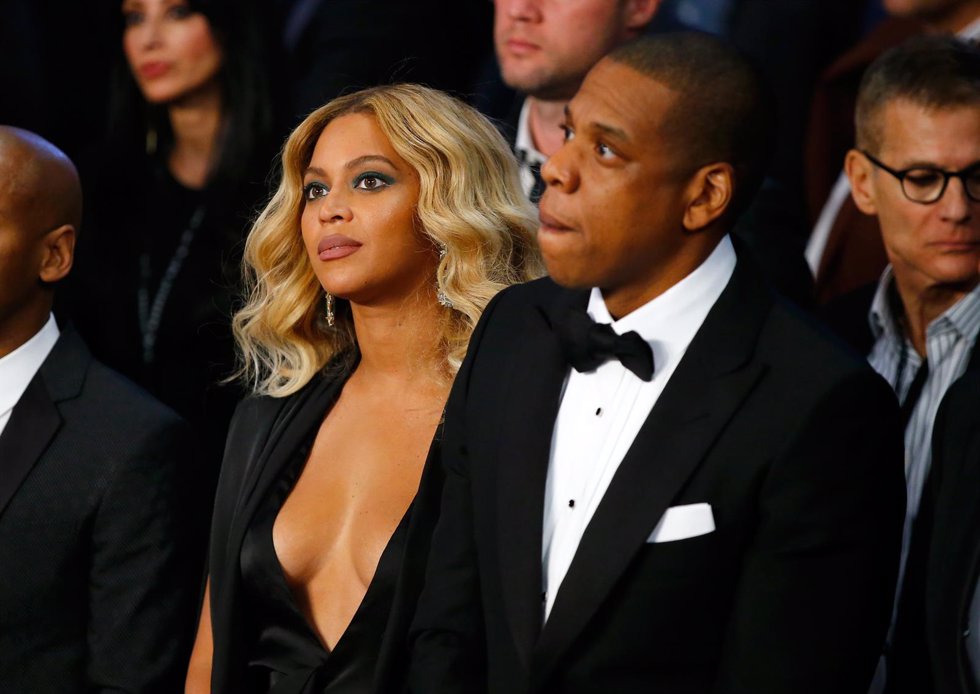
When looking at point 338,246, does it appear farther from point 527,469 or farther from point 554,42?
point 554,42

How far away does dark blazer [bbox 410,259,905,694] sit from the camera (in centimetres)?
205

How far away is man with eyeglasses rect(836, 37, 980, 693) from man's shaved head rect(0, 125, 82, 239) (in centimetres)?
178

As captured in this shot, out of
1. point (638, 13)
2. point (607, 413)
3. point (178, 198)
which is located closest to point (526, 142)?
point (638, 13)

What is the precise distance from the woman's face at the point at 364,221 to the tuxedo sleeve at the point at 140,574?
1.69ft

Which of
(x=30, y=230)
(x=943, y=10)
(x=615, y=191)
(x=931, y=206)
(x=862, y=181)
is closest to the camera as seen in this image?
(x=615, y=191)

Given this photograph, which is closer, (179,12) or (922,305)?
(922,305)

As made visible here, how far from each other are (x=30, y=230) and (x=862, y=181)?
184 centimetres

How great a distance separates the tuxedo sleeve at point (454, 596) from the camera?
2.32 meters

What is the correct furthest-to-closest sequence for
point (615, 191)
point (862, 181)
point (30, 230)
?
point (862, 181), point (30, 230), point (615, 191)

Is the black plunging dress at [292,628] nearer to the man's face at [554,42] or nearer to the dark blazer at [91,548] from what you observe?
the dark blazer at [91,548]

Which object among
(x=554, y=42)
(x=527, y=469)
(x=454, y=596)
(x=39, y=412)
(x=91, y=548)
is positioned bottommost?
(x=91, y=548)

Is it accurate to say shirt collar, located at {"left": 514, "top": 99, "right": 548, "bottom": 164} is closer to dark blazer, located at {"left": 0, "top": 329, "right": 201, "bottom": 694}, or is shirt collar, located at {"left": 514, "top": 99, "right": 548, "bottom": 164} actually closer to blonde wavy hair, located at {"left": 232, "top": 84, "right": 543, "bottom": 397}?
blonde wavy hair, located at {"left": 232, "top": 84, "right": 543, "bottom": 397}

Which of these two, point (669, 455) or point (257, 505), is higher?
point (669, 455)

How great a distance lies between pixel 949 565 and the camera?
233 centimetres
